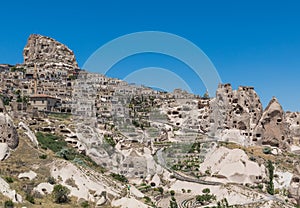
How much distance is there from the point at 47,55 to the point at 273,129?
273 feet

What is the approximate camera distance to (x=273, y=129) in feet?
232

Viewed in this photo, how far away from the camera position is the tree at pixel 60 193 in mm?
40906

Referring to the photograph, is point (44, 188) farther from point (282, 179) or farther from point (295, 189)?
point (282, 179)

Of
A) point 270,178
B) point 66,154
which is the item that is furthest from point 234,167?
point 66,154

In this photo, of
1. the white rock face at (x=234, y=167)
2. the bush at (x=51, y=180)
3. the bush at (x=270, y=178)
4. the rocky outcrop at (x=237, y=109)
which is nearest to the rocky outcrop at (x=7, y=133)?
the bush at (x=51, y=180)

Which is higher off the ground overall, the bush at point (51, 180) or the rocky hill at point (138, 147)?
the rocky hill at point (138, 147)

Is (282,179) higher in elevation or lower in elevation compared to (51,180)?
higher

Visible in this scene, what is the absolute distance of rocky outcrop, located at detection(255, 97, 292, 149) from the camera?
2771 inches

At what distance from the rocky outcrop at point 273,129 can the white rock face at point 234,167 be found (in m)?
10.3

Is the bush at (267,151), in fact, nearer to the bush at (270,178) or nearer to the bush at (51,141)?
the bush at (270,178)

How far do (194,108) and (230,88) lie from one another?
20145 millimetres

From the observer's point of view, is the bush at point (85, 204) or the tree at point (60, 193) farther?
the tree at point (60, 193)

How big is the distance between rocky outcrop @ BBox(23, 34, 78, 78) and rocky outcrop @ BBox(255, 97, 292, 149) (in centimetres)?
6820

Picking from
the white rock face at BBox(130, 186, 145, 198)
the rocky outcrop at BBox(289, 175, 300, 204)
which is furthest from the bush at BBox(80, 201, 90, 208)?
the rocky outcrop at BBox(289, 175, 300, 204)
